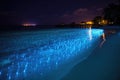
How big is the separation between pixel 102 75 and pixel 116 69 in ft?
3.30

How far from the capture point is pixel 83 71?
9.34 metres

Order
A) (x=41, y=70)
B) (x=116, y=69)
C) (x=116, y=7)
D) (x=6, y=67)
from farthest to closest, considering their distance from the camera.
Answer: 1. (x=116, y=7)
2. (x=6, y=67)
3. (x=41, y=70)
4. (x=116, y=69)

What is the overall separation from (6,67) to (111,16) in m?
54.7

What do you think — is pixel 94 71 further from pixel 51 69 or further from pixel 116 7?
pixel 116 7

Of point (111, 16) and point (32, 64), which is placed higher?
point (111, 16)

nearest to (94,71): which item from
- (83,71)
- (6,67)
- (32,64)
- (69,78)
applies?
(83,71)

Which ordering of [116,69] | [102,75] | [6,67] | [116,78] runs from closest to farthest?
[116,78]
[102,75]
[116,69]
[6,67]

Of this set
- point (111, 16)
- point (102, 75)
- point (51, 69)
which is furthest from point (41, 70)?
Answer: point (111, 16)

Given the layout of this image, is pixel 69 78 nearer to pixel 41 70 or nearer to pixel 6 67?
pixel 41 70

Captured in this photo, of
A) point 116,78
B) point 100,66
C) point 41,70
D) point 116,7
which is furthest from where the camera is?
point 116,7

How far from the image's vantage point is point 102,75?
8250mm

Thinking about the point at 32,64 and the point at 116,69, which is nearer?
the point at 116,69

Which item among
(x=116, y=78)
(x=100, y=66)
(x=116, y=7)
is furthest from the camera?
(x=116, y=7)

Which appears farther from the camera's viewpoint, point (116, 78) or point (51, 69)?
point (51, 69)
